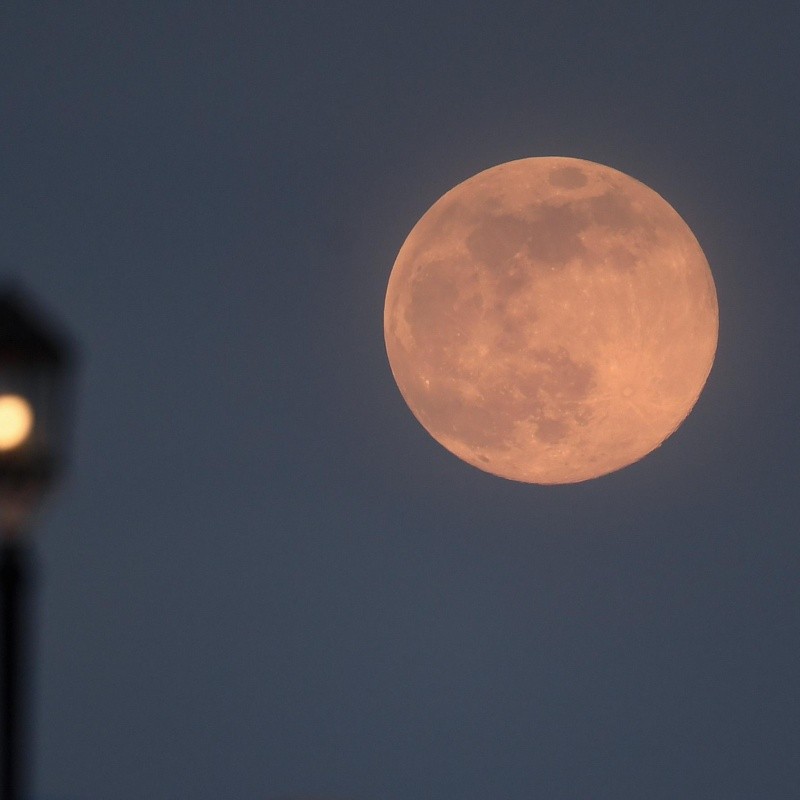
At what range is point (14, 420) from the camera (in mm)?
4465

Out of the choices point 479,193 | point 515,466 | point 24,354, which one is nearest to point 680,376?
point 515,466

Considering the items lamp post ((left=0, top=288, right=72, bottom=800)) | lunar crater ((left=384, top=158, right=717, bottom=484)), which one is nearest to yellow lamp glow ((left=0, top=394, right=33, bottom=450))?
lamp post ((left=0, top=288, right=72, bottom=800))

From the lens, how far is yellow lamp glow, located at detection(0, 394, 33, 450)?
4.45 meters

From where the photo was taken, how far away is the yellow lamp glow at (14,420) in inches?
175

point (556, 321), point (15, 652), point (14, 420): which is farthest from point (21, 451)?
point (556, 321)

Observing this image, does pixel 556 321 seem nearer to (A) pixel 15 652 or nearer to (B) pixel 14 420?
(B) pixel 14 420

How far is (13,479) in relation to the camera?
14.5ft

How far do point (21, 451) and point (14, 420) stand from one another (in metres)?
0.11

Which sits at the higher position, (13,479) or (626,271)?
(626,271)

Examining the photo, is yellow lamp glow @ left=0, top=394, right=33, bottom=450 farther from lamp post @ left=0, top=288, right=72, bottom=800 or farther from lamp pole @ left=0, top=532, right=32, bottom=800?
lamp pole @ left=0, top=532, right=32, bottom=800

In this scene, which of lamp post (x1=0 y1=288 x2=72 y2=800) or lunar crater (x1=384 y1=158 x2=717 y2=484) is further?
lunar crater (x1=384 y1=158 x2=717 y2=484)

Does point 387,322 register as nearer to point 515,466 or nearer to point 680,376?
point 515,466

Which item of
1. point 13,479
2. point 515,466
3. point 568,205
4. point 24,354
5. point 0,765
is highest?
point 568,205

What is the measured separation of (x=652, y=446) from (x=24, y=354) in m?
9.92
